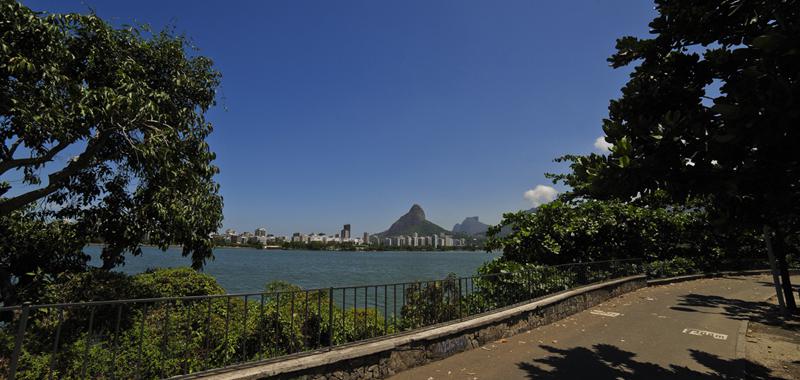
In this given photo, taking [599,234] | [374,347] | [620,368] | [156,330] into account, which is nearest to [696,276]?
[599,234]

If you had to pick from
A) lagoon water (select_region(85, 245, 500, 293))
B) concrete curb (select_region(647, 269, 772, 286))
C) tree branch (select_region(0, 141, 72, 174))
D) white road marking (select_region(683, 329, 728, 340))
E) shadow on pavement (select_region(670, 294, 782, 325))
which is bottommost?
lagoon water (select_region(85, 245, 500, 293))

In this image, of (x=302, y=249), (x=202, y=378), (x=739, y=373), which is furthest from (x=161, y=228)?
(x=302, y=249)

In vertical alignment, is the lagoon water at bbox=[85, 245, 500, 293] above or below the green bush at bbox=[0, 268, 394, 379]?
below

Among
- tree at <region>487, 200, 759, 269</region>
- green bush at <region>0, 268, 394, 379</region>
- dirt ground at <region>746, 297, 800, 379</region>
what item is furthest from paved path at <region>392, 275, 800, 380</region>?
tree at <region>487, 200, 759, 269</region>

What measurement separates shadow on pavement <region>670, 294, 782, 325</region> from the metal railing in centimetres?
520

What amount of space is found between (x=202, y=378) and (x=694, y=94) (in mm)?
6496

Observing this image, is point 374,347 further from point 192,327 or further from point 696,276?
point 696,276

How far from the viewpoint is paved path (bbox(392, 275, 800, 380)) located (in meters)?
5.55

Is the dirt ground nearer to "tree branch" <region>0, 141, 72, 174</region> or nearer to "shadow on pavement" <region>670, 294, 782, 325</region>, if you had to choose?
"shadow on pavement" <region>670, 294, 782, 325</region>

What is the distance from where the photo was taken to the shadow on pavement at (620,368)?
5469 millimetres

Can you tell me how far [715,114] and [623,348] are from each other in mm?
4556

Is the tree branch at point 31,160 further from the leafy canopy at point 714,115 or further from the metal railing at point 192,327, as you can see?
the leafy canopy at point 714,115

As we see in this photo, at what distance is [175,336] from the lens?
5059mm

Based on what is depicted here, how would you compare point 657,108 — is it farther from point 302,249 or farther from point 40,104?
point 302,249
